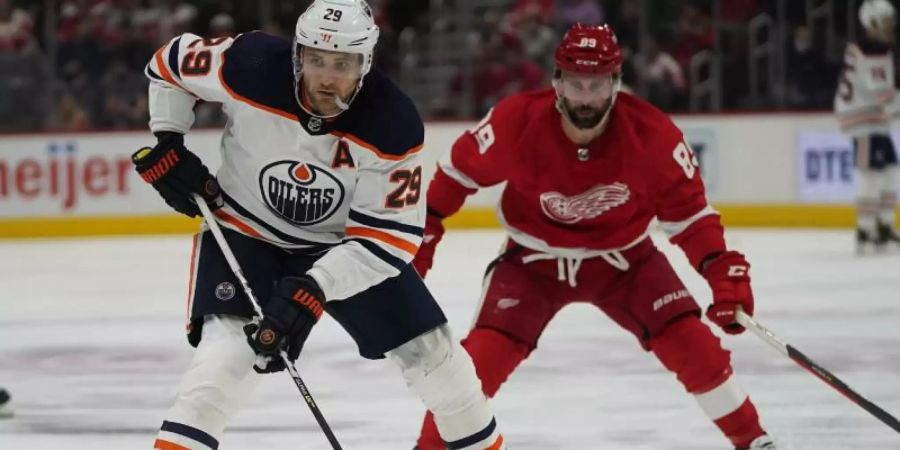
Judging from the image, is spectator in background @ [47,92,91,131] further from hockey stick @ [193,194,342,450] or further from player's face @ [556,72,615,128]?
hockey stick @ [193,194,342,450]

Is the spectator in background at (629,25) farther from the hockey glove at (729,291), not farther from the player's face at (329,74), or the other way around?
the player's face at (329,74)

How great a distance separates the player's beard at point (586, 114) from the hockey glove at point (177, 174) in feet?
2.99

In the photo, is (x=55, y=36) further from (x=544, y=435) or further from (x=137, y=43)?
(x=544, y=435)

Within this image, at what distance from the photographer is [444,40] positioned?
11.4 m

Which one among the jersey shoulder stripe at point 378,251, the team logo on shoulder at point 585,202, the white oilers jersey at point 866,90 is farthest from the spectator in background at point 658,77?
the jersey shoulder stripe at point 378,251

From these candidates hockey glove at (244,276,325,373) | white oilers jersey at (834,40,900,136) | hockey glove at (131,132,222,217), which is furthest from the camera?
white oilers jersey at (834,40,900,136)

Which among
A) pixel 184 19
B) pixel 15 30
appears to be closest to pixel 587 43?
pixel 184 19

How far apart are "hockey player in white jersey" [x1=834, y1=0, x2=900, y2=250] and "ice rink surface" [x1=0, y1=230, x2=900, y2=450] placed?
0.88 metres

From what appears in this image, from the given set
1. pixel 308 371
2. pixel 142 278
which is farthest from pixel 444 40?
pixel 308 371

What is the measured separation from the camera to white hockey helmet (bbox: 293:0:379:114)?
292 cm

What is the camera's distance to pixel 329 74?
294cm

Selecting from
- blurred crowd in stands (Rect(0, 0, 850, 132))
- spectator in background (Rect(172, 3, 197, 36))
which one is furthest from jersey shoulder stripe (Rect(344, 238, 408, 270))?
spectator in background (Rect(172, 3, 197, 36))

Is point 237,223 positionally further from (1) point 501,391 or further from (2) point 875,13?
(2) point 875,13

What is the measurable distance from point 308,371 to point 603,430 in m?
1.38
